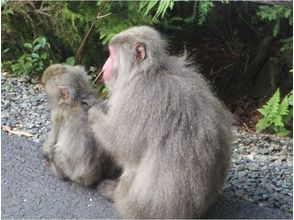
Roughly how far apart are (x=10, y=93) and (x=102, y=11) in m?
1.42

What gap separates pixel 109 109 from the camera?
402cm

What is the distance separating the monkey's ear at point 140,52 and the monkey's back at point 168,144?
0.14 metres

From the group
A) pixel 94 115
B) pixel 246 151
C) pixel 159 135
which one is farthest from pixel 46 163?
pixel 246 151

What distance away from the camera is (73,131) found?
4.41 metres

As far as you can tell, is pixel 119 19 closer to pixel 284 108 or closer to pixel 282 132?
pixel 284 108

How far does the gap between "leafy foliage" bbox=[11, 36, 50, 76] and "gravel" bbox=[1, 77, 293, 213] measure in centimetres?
18

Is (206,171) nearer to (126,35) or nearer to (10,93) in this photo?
(126,35)

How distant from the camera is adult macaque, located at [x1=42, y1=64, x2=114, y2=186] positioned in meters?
4.41

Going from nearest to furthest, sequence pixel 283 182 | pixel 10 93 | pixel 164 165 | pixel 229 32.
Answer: pixel 164 165 < pixel 283 182 < pixel 10 93 < pixel 229 32

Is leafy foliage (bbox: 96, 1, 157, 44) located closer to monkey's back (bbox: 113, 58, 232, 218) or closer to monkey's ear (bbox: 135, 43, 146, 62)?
monkey's ear (bbox: 135, 43, 146, 62)

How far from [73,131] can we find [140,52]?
3.01ft

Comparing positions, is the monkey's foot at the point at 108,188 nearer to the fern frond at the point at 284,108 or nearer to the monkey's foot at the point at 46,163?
the monkey's foot at the point at 46,163

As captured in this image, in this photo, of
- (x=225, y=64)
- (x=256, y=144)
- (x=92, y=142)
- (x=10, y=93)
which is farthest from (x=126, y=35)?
(x=225, y=64)

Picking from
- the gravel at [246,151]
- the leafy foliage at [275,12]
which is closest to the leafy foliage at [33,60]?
the gravel at [246,151]
